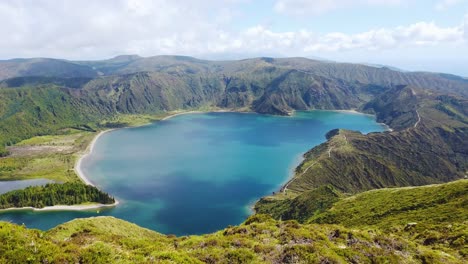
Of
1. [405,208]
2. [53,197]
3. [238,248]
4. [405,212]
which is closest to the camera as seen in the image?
[238,248]

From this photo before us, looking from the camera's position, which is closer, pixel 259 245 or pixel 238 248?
pixel 238 248

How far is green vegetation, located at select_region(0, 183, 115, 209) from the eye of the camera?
506ft

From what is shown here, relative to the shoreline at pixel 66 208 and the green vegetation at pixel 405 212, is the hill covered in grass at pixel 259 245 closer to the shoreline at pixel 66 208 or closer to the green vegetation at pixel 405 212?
the green vegetation at pixel 405 212

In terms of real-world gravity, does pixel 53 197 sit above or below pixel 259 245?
below

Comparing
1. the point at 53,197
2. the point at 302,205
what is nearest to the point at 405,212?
the point at 302,205

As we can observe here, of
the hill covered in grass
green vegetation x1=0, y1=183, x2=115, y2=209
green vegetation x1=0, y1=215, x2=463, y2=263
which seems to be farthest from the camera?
green vegetation x1=0, y1=183, x2=115, y2=209

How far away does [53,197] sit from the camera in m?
157

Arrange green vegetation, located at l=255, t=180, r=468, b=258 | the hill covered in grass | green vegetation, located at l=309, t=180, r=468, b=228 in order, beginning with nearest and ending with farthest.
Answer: the hill covered in grass, green vegetation, located at l=255, t=180, r=468, b=258, green vegetation, located at l=309, t=180, r=468, b=228

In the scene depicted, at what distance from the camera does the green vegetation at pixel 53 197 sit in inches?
6068

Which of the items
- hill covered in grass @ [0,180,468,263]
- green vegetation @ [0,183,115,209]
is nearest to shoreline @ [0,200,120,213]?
green vegetation @ [0,183,115,209]

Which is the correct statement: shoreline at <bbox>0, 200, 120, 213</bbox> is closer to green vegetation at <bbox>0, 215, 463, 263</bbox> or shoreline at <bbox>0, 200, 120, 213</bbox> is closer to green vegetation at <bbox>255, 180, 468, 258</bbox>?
green vegetation at <bbox>255, 180, 468, 258</bbox>

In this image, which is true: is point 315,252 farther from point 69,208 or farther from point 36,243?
point 69,208

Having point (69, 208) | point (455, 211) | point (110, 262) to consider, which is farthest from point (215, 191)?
point (110, 262)

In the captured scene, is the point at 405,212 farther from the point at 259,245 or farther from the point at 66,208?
the point at 66,208
